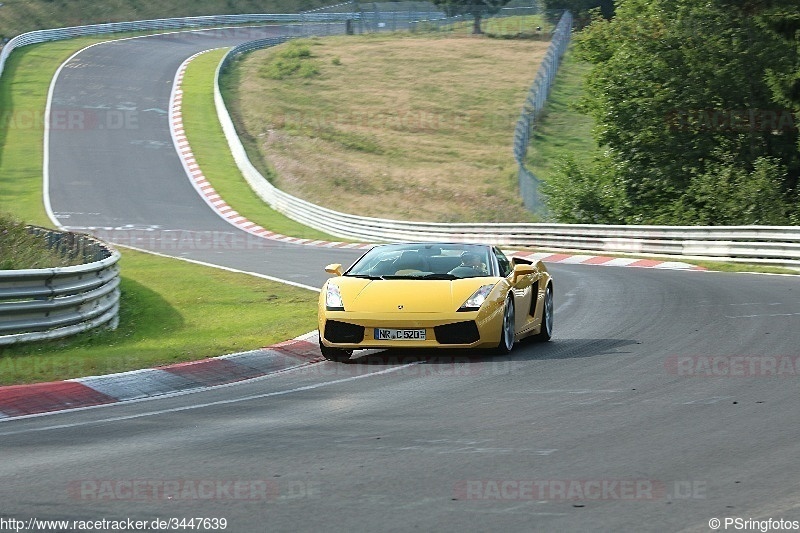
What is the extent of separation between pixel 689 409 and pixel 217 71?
61259mm

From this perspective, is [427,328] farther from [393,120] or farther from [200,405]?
[393,120]

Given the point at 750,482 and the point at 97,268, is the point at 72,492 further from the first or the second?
the point at 97,268

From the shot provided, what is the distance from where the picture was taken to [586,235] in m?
32.5

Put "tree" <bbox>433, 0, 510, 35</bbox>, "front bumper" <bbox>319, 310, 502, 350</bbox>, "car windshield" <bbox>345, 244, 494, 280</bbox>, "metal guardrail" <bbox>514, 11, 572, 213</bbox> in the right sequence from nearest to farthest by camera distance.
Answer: "front bumper" <bbox>319, 310, 502, 350</bbox>
"car windshield" <bbox>345, 244, 494, 280</bbox>
"metal guardrail" <bbox>514, 11, 572, 213</bbox>
"tree" <bbox>433, 0, 510, 35</bbox>

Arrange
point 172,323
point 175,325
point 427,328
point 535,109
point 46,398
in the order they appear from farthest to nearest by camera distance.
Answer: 1. point 535,109
2. point 172,323
3. point 175,325
4. point 427,328
5. point 46,398

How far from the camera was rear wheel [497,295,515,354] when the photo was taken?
497 inches

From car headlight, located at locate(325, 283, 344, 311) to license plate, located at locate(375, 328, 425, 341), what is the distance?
53 cm

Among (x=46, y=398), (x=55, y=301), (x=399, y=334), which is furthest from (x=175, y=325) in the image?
(x=46, y=398)

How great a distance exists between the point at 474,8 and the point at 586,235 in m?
63.8

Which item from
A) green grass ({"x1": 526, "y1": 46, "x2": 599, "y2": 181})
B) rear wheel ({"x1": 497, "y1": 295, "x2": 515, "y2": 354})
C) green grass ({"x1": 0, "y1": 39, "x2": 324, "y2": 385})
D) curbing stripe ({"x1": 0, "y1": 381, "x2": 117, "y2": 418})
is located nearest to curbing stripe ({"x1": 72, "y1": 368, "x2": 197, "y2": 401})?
curbing stripe ({"x1": 0, "y1": 381, "x2": 117, "y2": 418})

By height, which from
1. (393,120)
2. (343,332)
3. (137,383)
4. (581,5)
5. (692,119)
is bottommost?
(393,120)

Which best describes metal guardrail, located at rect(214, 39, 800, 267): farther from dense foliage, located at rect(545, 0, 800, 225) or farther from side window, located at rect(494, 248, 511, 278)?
side window, located at rect(494, 248, 511, 278)

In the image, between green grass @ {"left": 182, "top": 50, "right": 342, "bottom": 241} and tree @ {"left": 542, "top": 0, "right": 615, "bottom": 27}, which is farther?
tree @ {"left": 542, "top": 0, "right": 615, "bottom": 27}

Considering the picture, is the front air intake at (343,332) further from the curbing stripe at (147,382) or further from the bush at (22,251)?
the bush at (22,251)
